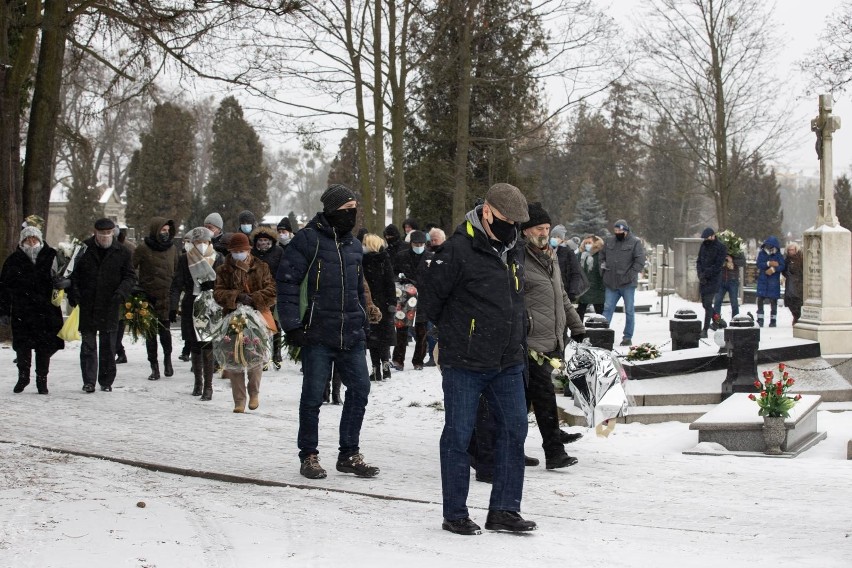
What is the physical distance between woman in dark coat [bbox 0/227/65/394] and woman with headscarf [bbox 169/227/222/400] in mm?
1290

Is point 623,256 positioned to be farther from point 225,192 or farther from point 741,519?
point 225,192

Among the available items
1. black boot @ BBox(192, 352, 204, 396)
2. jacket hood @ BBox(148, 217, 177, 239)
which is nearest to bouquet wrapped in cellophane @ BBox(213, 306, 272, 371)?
black boot @ BBox(192, 352, 204, 396)

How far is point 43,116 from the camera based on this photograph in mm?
18656

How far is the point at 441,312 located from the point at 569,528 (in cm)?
142

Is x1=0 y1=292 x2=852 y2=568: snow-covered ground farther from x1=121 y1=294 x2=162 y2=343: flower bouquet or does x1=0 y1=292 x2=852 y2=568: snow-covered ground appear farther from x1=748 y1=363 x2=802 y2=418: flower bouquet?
x1=121 y1=294 x2=162 y2=343: flower bouquet

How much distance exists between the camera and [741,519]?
664cm

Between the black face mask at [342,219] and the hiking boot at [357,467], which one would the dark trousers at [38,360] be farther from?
the black face mask at [342,219]

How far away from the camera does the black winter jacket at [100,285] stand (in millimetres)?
12281

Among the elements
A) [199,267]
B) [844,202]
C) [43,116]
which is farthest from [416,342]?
[844,202]

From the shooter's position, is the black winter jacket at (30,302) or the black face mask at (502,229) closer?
the black face mask at (502,229)

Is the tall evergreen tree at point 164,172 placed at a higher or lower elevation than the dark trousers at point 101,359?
higher

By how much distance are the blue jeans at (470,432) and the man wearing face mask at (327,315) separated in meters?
1.55

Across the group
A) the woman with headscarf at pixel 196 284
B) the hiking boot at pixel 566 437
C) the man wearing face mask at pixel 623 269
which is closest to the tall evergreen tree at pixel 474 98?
the man wearing face mask at pixel 623 269

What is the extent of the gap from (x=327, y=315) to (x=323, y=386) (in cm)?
51
